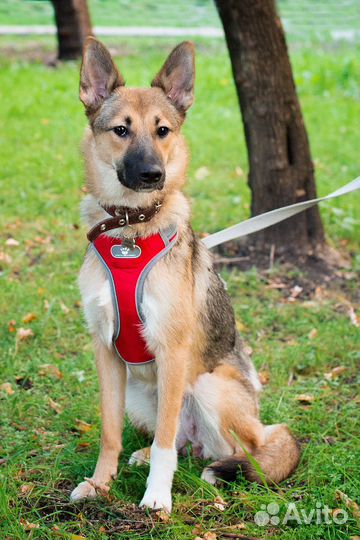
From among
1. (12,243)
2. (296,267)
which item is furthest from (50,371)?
(296,267)

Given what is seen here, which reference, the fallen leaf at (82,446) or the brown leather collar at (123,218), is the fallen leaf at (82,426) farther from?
the brown leather collar at (123,218)

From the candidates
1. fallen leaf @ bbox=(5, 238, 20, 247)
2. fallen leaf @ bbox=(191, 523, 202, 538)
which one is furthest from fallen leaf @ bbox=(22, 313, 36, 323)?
fallen leaf @ bbox=(191, 523, 202, 538)

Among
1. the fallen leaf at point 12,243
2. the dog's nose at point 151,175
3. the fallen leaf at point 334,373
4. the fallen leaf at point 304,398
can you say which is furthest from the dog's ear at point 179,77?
the fallen leaf at point 12,243

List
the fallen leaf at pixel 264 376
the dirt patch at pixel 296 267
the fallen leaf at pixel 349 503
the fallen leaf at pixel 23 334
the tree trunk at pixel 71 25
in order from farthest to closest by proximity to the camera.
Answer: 1. the tree trunk at pixel 71 25
2. the dirt patch at pixel 296 267
3. the fallen leaf at pixel 23 334
4. the fallen leaf at pixel 264 376
5. the fallen leaf at pixel 349 503

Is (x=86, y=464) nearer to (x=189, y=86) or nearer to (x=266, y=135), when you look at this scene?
(x=189, y=86)

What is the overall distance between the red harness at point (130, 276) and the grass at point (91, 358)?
66 centimetres

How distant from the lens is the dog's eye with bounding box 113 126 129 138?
3447mm

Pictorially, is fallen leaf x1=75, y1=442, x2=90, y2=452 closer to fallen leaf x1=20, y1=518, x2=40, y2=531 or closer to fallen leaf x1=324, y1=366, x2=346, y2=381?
fallen leaf x1=20, y1=518, x2=40, y2=531

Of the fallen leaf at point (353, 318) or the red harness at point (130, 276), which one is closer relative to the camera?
the red harness at point (130, 276)

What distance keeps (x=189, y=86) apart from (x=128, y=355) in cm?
141

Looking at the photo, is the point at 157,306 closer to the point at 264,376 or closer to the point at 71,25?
the point at 264,376

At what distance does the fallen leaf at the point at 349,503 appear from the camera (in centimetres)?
317

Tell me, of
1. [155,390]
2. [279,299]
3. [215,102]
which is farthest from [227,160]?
[155,390]

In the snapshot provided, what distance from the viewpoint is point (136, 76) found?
11.7 meters
